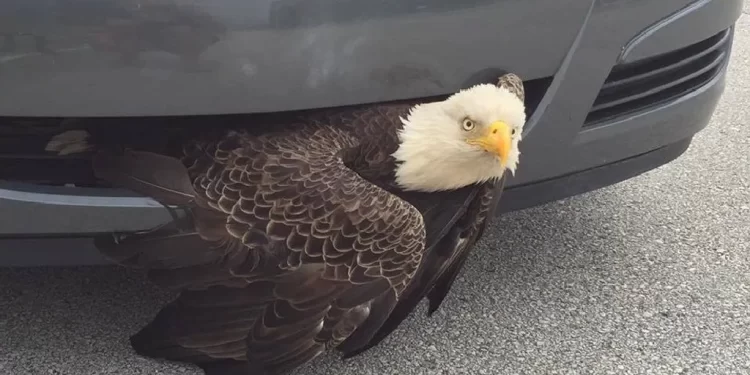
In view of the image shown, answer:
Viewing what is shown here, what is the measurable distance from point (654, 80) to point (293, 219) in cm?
106

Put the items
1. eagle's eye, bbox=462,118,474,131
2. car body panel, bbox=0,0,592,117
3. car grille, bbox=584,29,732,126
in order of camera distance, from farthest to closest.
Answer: car grille, bbox=584,29,732,126
eagle's eye, bbox=462,118,474,131
car body panel, bbox=0,0,592,117

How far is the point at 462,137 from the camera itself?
2098mm

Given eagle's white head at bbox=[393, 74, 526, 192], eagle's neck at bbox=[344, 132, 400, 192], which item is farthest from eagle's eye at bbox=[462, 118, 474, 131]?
eagle's neck at bbox=[344, 132, 400, 192]

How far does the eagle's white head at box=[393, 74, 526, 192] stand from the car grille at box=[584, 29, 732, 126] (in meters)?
0.32

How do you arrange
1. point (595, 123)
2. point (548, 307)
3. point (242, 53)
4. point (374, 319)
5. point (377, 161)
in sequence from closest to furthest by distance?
point (242, 53) → point (374, 319) → point (377, 161) → point (595, 123) → point (548, 307)

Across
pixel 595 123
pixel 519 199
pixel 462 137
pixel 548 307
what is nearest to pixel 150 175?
pixel 462 137

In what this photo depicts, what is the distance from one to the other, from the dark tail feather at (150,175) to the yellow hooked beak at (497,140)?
2.06 ft

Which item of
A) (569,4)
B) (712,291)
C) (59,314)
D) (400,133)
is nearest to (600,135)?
(569,4)

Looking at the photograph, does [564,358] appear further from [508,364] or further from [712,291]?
[712,291]

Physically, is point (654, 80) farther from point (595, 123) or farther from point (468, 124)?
point (468, 124)

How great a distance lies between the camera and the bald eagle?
1981 millimetres

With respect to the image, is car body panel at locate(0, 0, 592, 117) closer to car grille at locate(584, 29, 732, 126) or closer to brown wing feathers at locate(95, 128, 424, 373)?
brown wing feathers at locate(95, 128, 424, 373)

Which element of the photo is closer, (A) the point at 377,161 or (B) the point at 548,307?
(A) the point at 377,161

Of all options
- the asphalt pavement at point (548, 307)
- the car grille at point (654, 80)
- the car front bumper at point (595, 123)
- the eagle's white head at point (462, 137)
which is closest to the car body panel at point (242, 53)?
the eagle's white head at point (462, 137)
